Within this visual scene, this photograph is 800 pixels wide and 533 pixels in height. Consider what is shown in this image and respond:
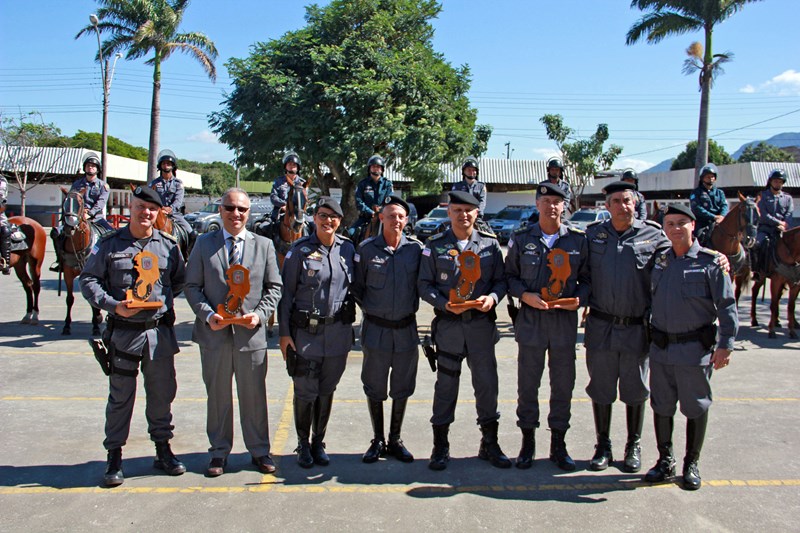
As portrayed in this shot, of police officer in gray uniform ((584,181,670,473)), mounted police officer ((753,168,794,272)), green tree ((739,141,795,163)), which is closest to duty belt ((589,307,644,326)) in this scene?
police officer in gray uniform ((584,181,670,473))

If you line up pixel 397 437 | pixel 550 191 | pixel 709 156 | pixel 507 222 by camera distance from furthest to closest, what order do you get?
1. pixel 709 156
2. pixel 507 222
3. pixel 397 437
4. pixel 550 191

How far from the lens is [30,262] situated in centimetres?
1025

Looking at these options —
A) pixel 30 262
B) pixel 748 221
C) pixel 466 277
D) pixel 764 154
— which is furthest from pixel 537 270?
pixel 764 154

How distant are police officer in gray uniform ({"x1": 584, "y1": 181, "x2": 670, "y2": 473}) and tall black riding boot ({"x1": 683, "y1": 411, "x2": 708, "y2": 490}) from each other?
0.38 m

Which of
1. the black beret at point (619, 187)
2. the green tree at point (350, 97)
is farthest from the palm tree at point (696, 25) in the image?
the black beret at point (619, 187)

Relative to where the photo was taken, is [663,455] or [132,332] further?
[663,455]

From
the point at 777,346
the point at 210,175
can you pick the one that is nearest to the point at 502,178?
the point at 777,346

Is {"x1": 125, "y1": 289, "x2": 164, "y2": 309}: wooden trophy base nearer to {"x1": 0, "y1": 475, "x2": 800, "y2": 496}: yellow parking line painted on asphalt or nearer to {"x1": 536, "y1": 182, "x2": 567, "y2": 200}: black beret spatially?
{"x1": 0, "y1": 475, "x2": 800, "y2": 496}: yellow parking line painted on asphalt

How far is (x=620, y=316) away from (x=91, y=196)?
8162mm

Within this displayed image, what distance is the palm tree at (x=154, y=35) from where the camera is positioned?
82.5 feet

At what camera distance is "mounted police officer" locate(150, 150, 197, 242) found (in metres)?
9.27

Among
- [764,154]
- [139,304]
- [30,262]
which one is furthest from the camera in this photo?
[764,154]

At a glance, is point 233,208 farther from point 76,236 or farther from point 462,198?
point 76,236

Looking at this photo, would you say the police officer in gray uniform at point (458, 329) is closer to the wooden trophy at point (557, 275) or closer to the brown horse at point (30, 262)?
the wooden trophy at point (557, 275)
